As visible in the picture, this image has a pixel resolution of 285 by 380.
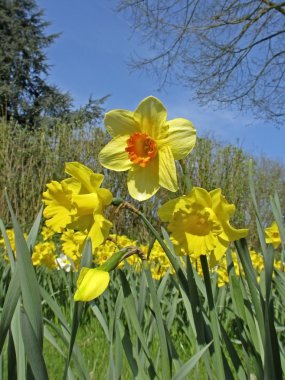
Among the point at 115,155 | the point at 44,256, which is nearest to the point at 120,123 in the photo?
the point at 115,155

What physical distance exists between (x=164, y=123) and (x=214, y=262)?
0.69 ft

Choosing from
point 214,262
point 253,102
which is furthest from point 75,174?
point 253,102

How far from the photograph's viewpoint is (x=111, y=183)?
269 inches

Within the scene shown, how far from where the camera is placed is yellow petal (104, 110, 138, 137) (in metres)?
0.69

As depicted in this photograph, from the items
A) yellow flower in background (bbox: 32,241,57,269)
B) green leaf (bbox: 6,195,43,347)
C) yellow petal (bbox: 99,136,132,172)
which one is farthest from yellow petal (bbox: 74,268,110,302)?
yellow flower in background (bbox: 32,241,57,269)

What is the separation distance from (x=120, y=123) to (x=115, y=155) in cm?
5

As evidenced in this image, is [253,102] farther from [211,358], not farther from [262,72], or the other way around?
[211,358]

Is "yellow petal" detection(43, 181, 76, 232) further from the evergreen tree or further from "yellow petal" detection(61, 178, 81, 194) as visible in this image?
the evergreen tree

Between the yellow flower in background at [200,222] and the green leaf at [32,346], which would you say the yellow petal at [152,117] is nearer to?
the yellow flower in background at [200,222]

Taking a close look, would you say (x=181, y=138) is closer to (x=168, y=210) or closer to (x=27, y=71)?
(x=168, y=210)

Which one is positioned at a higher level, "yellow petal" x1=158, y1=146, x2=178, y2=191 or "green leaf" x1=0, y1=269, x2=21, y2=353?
"yellow petal" x1=158, y1=146, x2=178, y2=191

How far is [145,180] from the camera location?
0.68 meters

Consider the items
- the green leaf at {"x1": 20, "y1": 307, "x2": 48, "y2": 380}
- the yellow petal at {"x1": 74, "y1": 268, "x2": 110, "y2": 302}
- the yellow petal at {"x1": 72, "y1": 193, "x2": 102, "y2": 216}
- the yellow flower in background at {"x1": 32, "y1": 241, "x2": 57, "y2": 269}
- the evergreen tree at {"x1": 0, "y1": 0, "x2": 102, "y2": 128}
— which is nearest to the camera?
the green leaf at {"x1": 20, "y1": 307, "x2": 48, "y2": 380}

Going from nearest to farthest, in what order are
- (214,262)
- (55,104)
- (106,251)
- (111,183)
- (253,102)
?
(214,262) → (106,251) → (111,183) → (253,102) → (55,104)
